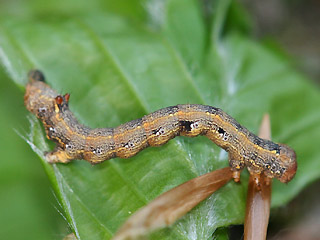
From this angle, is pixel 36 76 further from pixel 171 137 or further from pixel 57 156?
pixel 171 137

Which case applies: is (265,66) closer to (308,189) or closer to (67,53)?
(308,189)

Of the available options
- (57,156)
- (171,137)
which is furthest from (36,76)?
(171,137)

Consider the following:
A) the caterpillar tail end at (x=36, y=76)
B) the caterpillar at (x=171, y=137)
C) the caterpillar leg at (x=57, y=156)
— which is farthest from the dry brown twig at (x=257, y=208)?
the caterpillar tail end at (x=36, y=76)

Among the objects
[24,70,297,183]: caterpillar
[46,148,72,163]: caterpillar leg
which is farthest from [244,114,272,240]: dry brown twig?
[46,148,72,163]: caterpillar leg

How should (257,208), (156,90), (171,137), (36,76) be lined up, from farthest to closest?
(156,90) < (36,76) < (171,137) < (257,208)

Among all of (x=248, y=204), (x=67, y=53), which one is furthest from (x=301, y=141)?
(x=67, y=53)
